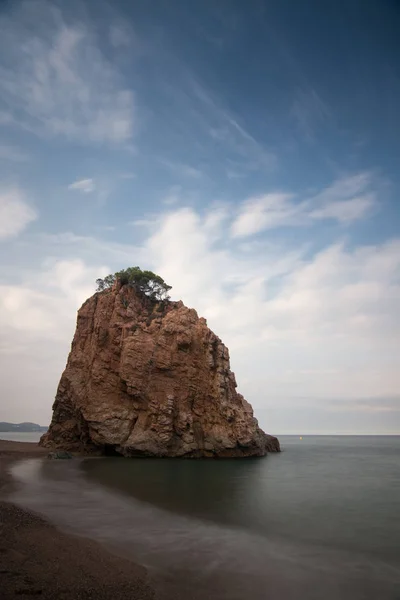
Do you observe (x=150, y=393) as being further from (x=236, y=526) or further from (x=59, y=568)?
(x=59, y=568)

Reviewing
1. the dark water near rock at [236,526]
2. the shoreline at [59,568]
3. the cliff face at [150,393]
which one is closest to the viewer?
the shoreline at [59,568]

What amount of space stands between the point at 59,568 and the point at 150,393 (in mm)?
32511

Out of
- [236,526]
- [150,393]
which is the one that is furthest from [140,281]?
[236,526]

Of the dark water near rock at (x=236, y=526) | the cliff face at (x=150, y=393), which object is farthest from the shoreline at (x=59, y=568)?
the cliff face at (x=150, y=393)

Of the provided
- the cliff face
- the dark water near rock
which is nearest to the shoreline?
the dark water near rock

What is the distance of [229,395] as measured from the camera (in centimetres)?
4316

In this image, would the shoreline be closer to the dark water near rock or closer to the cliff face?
the dark water near rock

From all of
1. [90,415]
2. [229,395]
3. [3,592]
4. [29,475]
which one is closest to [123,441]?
[90,415]

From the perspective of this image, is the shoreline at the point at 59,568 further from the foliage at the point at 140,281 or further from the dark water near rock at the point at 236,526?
the foliage at the point at 140,281

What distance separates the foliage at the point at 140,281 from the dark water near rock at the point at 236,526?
26364 millimetres

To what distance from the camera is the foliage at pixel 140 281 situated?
164 ft

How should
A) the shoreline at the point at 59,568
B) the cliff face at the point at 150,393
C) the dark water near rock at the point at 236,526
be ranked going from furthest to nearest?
the cliff face at the point at 150,393, the dark water near rock at the point at 236,526, the shoreline at the point at 59,568

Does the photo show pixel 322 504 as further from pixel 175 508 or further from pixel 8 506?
pixel 8 506

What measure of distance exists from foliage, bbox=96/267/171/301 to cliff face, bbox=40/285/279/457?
4.55 meters
